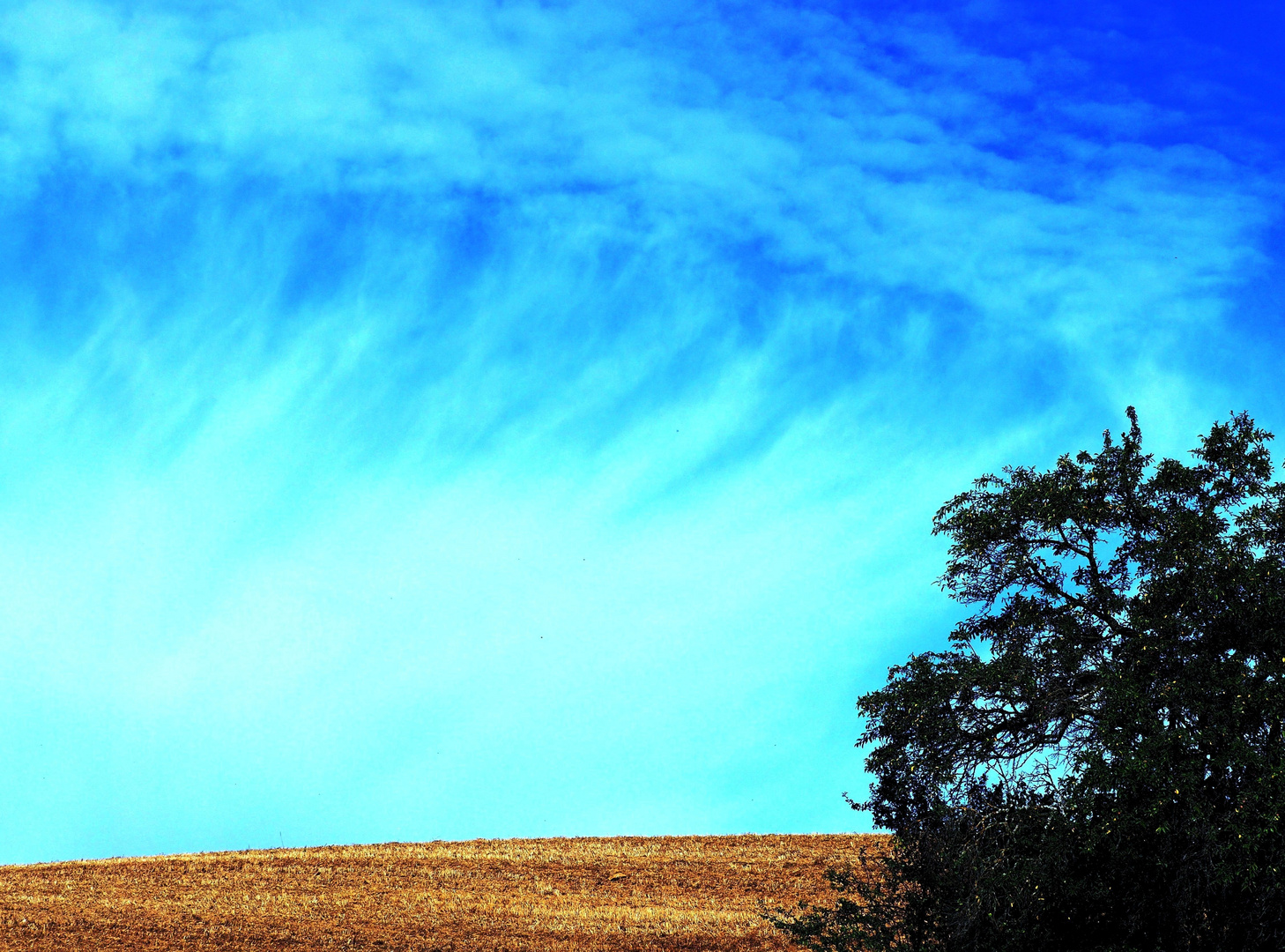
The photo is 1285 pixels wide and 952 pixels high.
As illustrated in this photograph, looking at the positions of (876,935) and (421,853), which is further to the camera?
(421,853)

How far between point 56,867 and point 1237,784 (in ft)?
99.2

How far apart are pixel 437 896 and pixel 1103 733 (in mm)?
18003

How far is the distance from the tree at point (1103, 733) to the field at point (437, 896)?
763cm

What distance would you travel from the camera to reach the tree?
51.1 feet

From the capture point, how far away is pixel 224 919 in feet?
81.1

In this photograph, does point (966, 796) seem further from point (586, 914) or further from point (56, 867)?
point (56, 867)

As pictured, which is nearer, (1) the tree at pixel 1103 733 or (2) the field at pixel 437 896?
(1) the tree at pixel 1103 733

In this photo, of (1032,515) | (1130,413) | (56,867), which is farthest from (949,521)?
(56,867)

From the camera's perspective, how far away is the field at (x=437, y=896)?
76.3 ft

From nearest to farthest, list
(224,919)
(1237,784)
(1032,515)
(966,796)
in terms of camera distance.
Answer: (1237,784)
(966,796)
(1032,515)
(224,919)

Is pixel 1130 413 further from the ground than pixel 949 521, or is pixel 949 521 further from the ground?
pixel 1130 413

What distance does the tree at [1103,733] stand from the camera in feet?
51.1

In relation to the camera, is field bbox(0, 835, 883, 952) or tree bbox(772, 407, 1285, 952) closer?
tree bbox(772, 407, 1285, 952)

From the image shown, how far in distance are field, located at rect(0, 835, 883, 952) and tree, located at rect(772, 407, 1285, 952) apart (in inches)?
300
